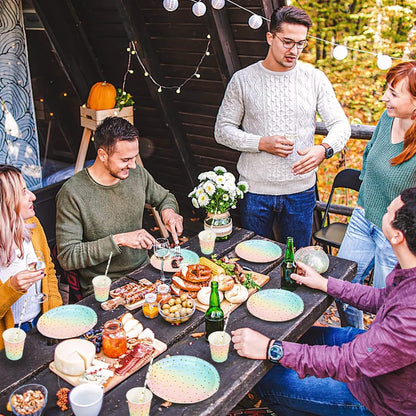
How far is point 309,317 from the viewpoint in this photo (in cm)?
231

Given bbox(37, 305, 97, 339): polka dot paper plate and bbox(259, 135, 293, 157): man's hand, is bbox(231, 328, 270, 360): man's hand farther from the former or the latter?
bbox(259, 135, 293, 157): man's hand

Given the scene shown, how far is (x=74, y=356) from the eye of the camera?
1.90 meters

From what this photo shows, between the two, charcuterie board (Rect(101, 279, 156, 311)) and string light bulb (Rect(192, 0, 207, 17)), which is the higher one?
string light bulb (Rect(192, 0, 207, 17))

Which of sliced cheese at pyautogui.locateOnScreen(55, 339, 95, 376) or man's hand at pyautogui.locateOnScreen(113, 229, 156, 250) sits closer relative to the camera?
sliced cheese at pyautogui.locateOnScreen(55, 339, 95, 376)

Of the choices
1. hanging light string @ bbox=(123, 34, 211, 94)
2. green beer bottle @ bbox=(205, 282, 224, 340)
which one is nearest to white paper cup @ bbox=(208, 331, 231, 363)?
green beer bottle @ bbox=(205, 282, 224, 340)

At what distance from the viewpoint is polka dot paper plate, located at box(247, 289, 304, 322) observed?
2.26 meters

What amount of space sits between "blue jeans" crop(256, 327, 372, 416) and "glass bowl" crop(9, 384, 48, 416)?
1034mm

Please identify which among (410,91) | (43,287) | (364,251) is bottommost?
(364,251)

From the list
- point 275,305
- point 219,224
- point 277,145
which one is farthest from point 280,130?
point 275,305

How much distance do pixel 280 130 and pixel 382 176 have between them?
783 mm

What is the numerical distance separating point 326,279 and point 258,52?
1.99 m

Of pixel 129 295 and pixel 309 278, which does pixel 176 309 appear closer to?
pixel 129 295

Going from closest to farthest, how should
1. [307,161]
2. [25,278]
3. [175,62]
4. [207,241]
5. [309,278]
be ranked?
[25,278] → [309,278] → [207,241] → [307,161] → [175,62]

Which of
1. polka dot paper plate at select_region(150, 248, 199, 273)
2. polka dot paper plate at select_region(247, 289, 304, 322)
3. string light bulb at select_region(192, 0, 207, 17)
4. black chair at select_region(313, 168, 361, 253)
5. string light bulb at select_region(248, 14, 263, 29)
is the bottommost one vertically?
black chair at select_region(313, 168, 361, 253)
